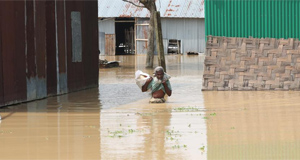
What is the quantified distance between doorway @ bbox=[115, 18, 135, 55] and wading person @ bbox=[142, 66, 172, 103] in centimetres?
2691

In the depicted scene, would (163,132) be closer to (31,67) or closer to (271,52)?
(31,67)

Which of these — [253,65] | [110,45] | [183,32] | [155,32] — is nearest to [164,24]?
[183,32]

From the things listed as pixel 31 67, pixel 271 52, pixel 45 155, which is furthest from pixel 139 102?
pixel 45 155

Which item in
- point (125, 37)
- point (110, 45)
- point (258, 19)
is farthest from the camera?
point (125, 37)

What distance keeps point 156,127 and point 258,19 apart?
686 centimetres

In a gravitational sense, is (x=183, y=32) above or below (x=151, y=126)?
above

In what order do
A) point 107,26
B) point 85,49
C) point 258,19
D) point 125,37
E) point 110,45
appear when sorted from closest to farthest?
point 258,19 → point 85,49 → point 110,45 → point 107,26 → point 125,37

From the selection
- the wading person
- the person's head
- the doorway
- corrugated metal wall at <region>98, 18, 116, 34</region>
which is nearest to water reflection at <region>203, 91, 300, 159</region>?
the wading person

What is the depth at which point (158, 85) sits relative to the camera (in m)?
13.2

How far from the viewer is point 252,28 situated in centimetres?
1612

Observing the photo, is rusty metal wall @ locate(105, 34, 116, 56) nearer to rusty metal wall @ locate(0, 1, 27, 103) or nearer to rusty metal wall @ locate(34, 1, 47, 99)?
rusty metal wall @ locate(34, 1, 47, 99)

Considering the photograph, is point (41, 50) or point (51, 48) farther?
point (51, 48)

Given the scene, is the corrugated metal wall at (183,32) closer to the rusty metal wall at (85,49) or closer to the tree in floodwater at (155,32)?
the tree in floodwater at (155,32)

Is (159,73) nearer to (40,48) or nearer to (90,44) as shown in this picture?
(40,48)
